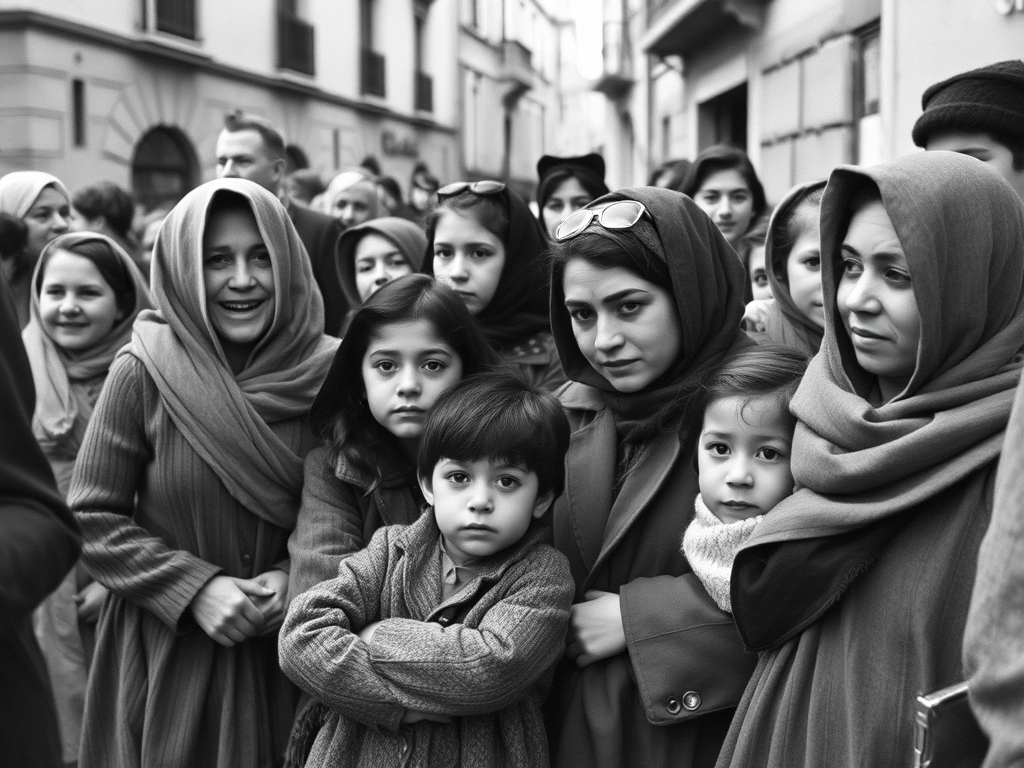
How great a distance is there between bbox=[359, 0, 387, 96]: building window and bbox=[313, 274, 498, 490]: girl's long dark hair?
2100 cm

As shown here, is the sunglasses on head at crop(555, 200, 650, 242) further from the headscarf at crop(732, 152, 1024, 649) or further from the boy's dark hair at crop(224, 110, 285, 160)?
the boy's dark hair at crop(224, 110, 285, 160)

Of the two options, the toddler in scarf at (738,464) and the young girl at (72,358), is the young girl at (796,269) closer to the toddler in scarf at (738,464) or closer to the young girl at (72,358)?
→ the toddler in scarf at (738,464)

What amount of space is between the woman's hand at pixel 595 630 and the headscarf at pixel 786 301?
119 centimetres

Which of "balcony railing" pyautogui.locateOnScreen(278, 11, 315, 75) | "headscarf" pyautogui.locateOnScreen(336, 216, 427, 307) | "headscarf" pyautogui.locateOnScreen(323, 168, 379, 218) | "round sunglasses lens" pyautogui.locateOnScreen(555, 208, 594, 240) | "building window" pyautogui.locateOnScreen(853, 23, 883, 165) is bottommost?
"round sunglasses lens" pyautogui.locateOnScreen(555, 208, 594, 240)

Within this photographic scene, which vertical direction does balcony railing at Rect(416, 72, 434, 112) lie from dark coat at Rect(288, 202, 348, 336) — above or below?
above

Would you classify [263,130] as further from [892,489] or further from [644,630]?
[892,489]

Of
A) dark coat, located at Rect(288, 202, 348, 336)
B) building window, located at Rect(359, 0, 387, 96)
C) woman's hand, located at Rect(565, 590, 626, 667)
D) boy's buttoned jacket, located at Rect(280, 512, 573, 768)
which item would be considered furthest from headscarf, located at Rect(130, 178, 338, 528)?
building window, located at Rect(359, 0, 387, 96)

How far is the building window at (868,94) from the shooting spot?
29.5 feet

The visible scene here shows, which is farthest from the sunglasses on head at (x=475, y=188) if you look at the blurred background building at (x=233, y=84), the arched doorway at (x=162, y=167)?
the arched doorway at (x=162, y=167)

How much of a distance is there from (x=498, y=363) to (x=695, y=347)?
0.53m

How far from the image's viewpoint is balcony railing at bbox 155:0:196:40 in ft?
52.4

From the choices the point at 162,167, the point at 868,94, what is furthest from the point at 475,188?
the point at 162,167

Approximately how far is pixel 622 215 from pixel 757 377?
1.75 ft

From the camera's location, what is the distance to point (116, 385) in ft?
9.43
